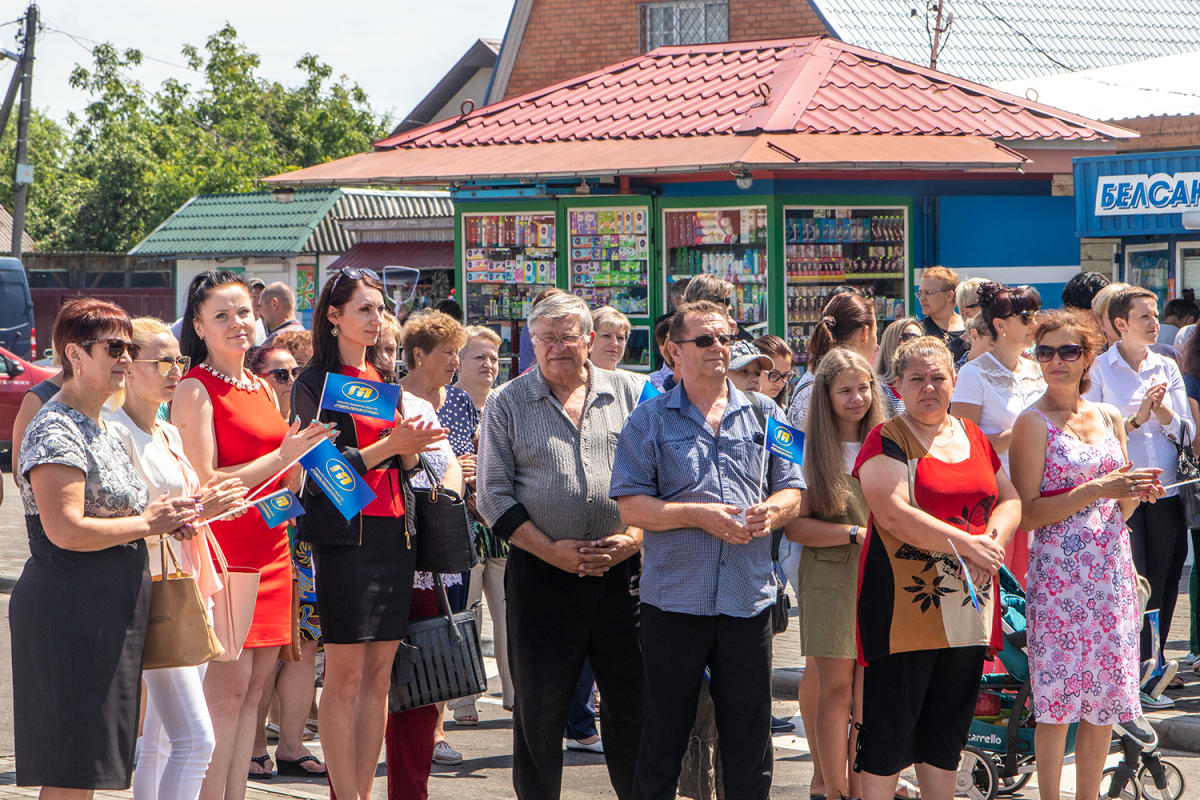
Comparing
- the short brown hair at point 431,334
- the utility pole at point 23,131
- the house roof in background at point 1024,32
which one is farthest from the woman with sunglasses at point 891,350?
the utility pole at point 23,131

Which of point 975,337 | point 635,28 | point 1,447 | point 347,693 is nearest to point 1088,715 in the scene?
point 975,337

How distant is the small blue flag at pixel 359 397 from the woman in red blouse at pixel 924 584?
167cm

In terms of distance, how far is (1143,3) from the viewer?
2717cm

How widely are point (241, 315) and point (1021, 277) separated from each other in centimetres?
976

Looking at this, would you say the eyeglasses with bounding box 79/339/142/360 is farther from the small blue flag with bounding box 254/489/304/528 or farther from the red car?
the red car

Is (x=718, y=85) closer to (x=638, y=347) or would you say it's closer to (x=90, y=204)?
(x=638, y=347)

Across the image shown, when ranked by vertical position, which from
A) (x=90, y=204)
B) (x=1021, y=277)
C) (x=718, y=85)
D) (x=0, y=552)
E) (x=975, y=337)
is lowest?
(x=0, y=552)

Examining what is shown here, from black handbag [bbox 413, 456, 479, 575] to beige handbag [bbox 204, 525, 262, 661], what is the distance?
23.4 inches

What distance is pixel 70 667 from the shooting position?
12.7 feet

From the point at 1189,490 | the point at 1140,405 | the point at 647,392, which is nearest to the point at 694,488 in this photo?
the point at 647,392

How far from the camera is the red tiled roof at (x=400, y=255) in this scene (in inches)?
908

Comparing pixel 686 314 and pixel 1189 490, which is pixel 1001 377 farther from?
pixel 686 314

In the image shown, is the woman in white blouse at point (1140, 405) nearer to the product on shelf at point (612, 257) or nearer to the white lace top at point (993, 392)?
the white lace top at point (993, 392)

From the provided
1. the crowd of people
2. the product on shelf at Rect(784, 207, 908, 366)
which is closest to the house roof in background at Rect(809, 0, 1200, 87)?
the product on shelf at Rect(784, 207, 908, 366)
